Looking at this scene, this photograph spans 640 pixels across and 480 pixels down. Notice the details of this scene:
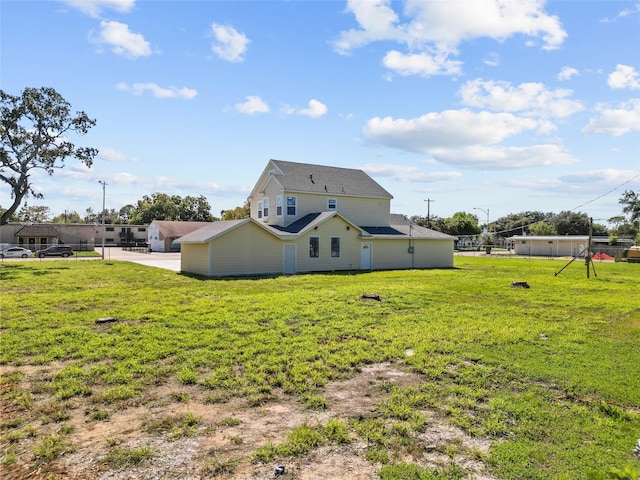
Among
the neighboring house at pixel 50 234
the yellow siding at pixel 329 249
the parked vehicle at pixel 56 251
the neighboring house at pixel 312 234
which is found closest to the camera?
the neighboring house at pixel 312 234

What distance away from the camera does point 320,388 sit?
17.9ft

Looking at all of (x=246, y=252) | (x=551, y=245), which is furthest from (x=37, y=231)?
(x=551, y=245)

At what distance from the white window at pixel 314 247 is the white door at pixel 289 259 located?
1.16 metres

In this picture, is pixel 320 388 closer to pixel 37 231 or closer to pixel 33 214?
pixel 37 231

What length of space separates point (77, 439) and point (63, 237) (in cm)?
6183

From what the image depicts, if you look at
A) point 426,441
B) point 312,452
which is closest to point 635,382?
point 426,441

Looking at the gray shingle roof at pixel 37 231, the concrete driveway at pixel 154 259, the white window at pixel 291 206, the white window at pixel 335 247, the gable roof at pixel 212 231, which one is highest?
the white window at pixel 291 206

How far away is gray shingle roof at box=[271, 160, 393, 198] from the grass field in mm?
16357

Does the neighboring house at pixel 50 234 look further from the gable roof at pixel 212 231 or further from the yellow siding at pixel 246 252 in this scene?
the yellow siding at pixel 246 252

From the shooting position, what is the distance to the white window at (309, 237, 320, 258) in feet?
80.0

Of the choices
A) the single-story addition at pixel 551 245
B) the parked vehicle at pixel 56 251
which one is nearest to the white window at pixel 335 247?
the parked vehicle at pixel 56 251

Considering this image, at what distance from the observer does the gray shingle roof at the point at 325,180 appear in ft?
87.1

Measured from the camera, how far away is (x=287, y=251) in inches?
926

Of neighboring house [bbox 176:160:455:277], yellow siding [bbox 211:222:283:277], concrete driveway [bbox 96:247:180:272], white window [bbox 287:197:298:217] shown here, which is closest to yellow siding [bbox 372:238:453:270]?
neighboring house [bbox 176:160:455:277]
